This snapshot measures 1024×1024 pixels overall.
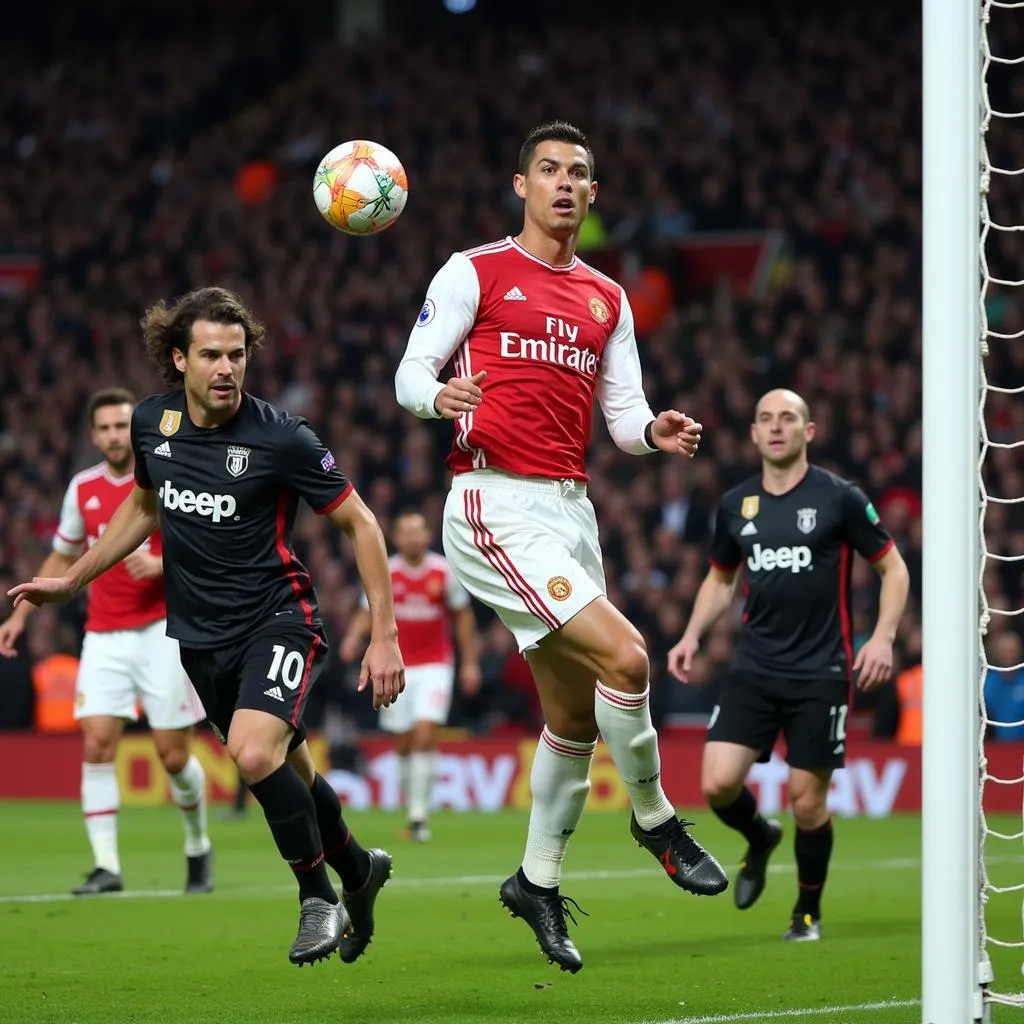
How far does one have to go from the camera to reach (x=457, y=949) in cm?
801

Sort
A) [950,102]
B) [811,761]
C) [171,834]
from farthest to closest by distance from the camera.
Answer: [171,834], [811,761], [950,102]

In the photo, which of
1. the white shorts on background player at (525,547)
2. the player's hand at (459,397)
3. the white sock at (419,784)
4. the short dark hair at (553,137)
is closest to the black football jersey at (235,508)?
the white shorts on background player at (525,547)

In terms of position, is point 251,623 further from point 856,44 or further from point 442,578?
point 856,44

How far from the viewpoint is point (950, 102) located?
16.7ft

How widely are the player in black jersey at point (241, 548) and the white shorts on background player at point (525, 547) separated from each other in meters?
0.35

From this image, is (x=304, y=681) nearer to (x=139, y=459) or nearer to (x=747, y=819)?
(x=139, y=459)

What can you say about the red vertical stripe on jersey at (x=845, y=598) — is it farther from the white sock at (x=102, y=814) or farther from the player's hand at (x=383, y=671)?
the white sock at (x=102, y=814)

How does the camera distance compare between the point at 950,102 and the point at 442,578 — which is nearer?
the point at 950,102

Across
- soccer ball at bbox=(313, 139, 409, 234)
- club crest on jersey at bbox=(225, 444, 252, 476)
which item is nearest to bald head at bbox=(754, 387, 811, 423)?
Result: soccer ball at bbox=(313, 139, 409, 234)

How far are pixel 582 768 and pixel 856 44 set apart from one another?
18.7 meters

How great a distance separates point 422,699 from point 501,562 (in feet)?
26.6

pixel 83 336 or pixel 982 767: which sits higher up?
pixel 83 336

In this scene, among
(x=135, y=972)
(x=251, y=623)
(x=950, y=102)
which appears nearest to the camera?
(x=950, y=102)

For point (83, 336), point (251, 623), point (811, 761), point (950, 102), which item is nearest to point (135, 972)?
point (251, 623)
